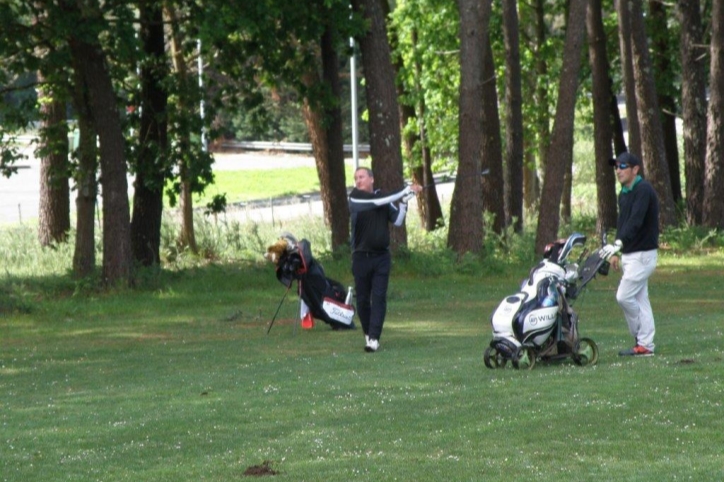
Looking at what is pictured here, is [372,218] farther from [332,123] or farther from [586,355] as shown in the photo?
[332,123]

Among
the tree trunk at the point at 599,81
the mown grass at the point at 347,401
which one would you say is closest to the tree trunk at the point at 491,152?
the tree trunk at the point at 599,81

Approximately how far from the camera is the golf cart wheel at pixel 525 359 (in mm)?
11641

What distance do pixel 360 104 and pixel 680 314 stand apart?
4966 centimetres

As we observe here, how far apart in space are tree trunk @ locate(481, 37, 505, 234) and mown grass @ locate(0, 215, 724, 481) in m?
10.4

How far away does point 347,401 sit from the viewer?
1052 cm

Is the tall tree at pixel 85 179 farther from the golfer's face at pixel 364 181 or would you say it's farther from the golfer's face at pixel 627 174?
the golfer's face at pixel 627 174

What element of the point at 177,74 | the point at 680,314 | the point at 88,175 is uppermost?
the point at 177,74

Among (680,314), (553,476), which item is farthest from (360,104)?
(553,476)

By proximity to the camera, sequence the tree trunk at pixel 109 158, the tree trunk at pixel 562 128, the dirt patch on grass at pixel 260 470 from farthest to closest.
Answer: the tree trunk at pixel 562 128 < the tree trunk at pixel 109 158 < the dirt patch on grass at pixel 260 470

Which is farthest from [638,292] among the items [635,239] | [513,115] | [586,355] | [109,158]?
[513,115]

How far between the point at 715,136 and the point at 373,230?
656 inches

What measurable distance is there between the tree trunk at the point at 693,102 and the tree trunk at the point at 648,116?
44.8 inches

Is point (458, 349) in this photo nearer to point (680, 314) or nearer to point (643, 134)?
point (680, 314)

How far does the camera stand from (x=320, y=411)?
1013 centimetres
